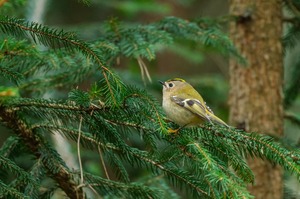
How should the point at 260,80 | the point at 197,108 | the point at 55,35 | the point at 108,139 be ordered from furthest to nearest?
the point at 260,80, the point at 197,108, the point at 108,139, the point at 55,35

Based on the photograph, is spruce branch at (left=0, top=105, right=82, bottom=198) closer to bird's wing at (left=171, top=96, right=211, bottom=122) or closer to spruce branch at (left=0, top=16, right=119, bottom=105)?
spruce branch at (left=0, top=16, right=119, bottom=105)

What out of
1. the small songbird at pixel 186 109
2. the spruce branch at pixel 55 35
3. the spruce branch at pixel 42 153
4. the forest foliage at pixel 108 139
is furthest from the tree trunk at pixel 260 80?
the spruce branch at pixel 55 35

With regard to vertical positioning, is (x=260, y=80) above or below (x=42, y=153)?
above

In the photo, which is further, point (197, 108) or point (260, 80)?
point (260, 80)

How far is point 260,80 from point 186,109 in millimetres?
1434

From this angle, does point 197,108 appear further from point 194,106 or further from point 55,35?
point 55,35

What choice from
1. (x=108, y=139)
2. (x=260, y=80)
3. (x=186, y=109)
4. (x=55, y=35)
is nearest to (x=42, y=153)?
(x=108, y=139)

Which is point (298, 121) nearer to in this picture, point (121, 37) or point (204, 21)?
point (204, 21)

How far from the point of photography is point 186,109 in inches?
113

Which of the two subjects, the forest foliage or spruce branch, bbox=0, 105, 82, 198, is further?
spruce branch, bbox=0, 105, 82, 198

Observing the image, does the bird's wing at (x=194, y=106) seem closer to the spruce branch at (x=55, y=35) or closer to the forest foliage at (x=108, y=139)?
the forest foliage at (x=108, y=139)

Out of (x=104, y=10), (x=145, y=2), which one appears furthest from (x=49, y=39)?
(x=104, y=10)

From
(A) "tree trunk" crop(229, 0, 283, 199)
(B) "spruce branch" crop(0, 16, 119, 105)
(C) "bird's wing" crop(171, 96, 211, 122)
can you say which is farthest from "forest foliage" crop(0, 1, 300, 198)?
(A) "tree trunk" crop(229, 0, 283, 199)

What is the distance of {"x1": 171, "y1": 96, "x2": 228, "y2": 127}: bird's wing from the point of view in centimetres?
273
